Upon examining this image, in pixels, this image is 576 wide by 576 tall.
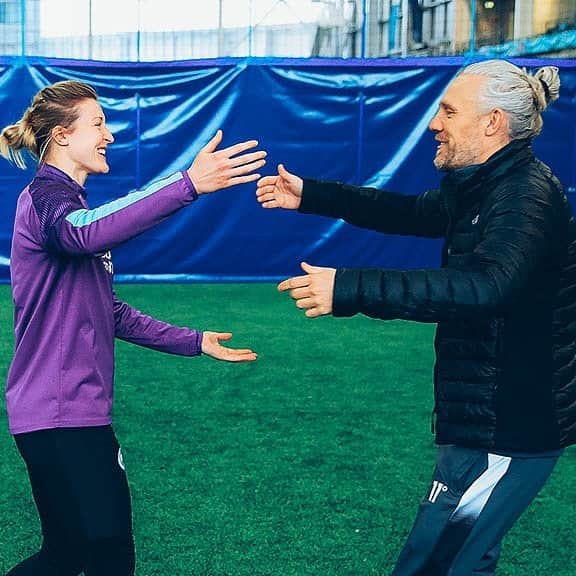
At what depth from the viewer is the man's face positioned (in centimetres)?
275

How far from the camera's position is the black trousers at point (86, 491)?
9.33 ft

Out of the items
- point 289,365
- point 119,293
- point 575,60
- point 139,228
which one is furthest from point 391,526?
point 575,60

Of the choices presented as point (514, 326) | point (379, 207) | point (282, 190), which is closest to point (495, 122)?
point (514, 326)

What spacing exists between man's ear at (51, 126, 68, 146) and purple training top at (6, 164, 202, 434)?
3.2 inches

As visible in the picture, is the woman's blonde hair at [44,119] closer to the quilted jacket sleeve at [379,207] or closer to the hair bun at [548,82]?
the quilted jacket sleeve at [379,207]

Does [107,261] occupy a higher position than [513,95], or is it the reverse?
[513,95]

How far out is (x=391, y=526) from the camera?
4621mm

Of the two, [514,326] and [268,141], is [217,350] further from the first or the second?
[268,141]

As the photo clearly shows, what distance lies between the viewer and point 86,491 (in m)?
2.84

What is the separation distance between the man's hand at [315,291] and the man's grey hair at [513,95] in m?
0.69

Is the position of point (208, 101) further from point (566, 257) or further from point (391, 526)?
point (566, 257)

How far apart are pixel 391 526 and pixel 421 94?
8.57m

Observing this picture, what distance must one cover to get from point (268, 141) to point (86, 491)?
9.94 metres

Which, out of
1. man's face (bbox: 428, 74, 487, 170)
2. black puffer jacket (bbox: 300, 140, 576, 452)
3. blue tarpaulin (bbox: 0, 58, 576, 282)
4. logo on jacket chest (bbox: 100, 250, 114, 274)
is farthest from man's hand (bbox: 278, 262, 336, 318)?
blue tarpaulin (bbox: 0, 58, 576, 282)
